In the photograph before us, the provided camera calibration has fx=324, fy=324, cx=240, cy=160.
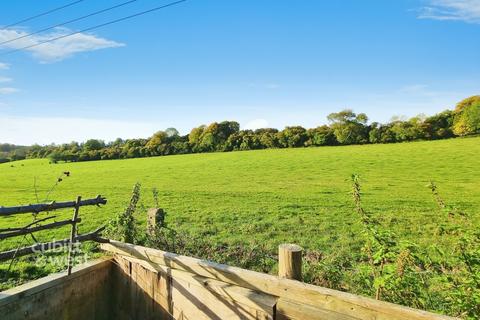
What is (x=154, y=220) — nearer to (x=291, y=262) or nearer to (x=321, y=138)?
(x=291, y=262)

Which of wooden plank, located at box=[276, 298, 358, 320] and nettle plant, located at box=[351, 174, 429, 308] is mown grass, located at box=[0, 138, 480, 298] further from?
wooden plank, located at box=[276, 298, 358, 320]

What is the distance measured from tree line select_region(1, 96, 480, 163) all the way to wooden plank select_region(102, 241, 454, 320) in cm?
4698

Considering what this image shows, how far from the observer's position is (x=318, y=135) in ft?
164

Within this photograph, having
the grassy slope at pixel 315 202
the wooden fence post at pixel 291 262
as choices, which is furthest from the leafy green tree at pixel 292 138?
the wooden fence post at pixel 291 262

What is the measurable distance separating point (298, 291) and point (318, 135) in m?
48.5

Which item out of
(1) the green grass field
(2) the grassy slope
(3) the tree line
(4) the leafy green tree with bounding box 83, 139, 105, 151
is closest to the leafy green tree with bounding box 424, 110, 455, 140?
(3) the tree line

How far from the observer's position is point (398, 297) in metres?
3.22

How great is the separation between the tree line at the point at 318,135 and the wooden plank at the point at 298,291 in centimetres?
4698

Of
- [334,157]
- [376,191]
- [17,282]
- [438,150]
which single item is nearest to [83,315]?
[17,282]

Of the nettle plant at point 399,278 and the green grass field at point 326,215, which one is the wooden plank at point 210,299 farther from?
the green grass field at point 326,215

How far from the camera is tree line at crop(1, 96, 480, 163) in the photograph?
44.8 meters

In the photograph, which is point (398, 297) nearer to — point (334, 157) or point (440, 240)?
point (440, 240)

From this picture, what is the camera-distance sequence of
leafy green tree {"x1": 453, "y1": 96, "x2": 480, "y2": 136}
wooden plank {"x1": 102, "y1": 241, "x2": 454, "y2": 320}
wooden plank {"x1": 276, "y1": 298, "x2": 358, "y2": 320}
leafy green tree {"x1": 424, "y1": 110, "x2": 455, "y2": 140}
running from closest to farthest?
wooden plank {"x1": 102, "y1": 241, "x2": 454, "y2": 320} → wooden plank {"x1": 276, "y1": 298, "x2": 358, "y2": 320} → leafy green tree {"x1": 453, "y1": 96, "x2": 480, "y2": 136} → leafy green tree {"x1": 424, "y1": 110, "x2": 455, "y2": 140}

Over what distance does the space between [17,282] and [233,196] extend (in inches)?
452
